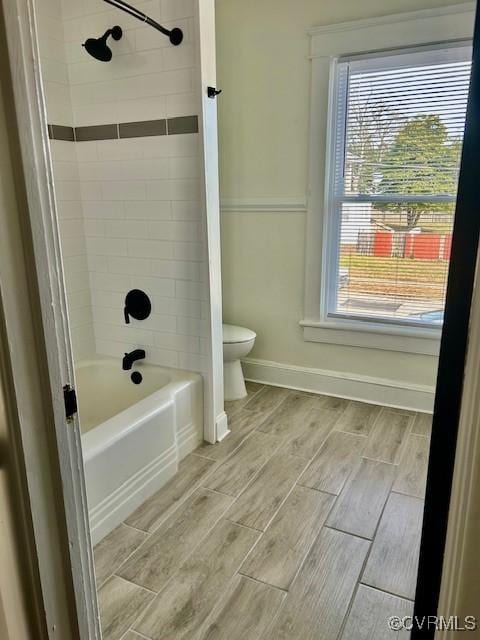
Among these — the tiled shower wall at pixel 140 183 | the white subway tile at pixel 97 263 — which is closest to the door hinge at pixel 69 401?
the tiled shower wall at pixel 140 183

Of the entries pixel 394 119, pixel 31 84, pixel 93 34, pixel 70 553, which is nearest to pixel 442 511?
pixel 70 553

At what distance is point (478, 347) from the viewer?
688mm

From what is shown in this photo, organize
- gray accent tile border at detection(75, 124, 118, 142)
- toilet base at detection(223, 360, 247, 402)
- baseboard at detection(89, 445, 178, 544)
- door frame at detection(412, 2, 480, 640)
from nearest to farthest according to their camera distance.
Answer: door frame at detection(412, 2, 480, 640), baseboard at detection(89, 445, 178, 544), gray accent tile border at detection(75, 124, 118, 142), toilet base at detection(223, 360, 247, 402)

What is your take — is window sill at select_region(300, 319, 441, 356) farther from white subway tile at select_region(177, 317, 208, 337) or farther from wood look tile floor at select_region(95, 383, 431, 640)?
white subway tile at select_region(177, 317, 208, 337)

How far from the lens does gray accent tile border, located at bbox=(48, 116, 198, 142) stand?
7.18 ft

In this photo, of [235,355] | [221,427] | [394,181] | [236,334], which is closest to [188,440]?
[221,427]

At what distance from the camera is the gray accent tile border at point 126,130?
219 cm

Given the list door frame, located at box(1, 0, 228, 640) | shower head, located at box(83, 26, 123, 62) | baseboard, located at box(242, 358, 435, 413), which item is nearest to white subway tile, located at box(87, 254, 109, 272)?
shower head, located at box(83, 26, 123, 62)

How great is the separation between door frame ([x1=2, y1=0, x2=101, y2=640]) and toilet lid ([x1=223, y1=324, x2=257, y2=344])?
1.94 m

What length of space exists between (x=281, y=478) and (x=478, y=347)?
5.57ft

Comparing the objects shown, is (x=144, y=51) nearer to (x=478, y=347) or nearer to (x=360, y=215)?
(x=360, y=215)

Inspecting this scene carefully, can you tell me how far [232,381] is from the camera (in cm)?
307

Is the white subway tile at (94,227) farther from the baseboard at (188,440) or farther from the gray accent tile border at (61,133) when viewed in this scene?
the baseboard at (188,440)

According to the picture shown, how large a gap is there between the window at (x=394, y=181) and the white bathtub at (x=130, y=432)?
4.13 ft
